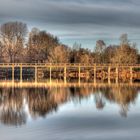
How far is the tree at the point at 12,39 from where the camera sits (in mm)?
113875

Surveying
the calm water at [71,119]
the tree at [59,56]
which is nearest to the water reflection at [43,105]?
the calm water at [71,119]

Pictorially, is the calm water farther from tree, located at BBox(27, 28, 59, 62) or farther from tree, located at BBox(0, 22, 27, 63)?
tree, located at BBox(27, 28, 59, 62)

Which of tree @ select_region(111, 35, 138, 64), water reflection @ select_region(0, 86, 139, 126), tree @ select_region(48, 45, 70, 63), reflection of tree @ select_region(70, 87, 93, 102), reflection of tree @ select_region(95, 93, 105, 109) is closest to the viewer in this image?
water reflection @ select_region(0, 86, 139, 126)

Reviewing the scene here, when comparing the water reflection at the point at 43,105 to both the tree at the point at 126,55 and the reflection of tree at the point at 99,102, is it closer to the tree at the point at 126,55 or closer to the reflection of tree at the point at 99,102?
the reflection of tree at the point at 99,102

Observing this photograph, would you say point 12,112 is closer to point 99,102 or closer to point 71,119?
point 71,119

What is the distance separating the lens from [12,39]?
11450cm

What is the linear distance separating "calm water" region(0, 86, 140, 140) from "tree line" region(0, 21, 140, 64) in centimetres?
5933

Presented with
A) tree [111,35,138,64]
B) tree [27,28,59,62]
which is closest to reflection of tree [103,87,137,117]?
tree [111,35,138,64]

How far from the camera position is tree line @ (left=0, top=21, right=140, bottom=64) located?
4210 inches

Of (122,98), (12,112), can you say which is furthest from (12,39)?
(12,112)

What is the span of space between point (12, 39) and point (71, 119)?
278 ft

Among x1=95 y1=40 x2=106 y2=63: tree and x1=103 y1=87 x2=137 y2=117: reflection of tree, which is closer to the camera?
x1=103 y1=87 x2=137 y2=117: reflection of tree

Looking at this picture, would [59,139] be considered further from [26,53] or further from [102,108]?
[26,53]

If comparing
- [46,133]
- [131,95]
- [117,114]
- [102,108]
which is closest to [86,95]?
[131,95]
